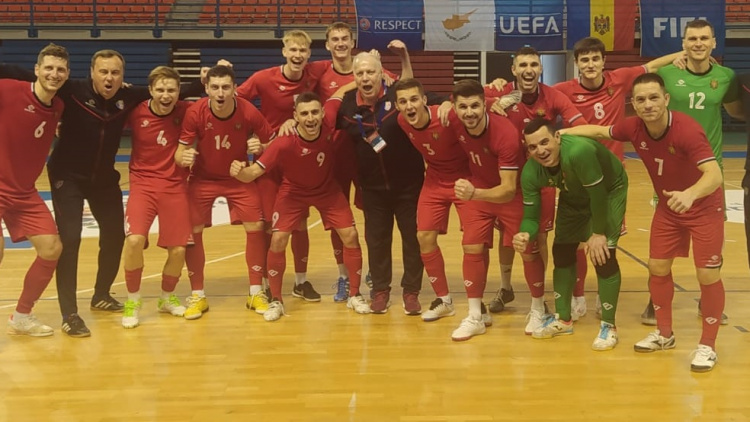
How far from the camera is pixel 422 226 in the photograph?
635cm

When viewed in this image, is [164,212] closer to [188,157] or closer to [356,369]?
[188,157]

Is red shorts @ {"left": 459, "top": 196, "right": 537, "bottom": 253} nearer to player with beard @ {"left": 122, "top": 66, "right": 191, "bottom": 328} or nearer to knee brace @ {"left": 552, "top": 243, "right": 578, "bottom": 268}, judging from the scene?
knee brace @ {"left": 552, "top": 243, "right": 578, "bottom": 268}

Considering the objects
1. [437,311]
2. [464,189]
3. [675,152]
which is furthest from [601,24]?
[464,189]

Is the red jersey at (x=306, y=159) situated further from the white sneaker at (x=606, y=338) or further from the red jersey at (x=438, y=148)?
the white sneaker at (x=606, y=338)

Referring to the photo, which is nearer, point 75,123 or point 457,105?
point 457,105

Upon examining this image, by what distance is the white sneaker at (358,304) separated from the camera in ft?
21.6

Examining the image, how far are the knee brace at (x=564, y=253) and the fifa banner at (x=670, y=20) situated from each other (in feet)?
40.9

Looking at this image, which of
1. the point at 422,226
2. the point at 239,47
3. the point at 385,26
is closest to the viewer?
the point at 422,226

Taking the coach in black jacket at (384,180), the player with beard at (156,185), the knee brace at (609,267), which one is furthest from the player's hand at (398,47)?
the knee brace at (609,267)

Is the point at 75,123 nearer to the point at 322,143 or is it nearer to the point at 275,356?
the point at 322,143

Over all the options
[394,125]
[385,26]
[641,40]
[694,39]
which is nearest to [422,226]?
[394,125]

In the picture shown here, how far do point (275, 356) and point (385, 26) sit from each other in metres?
12.4

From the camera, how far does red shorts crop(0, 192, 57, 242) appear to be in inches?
229

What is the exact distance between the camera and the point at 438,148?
6191mm
